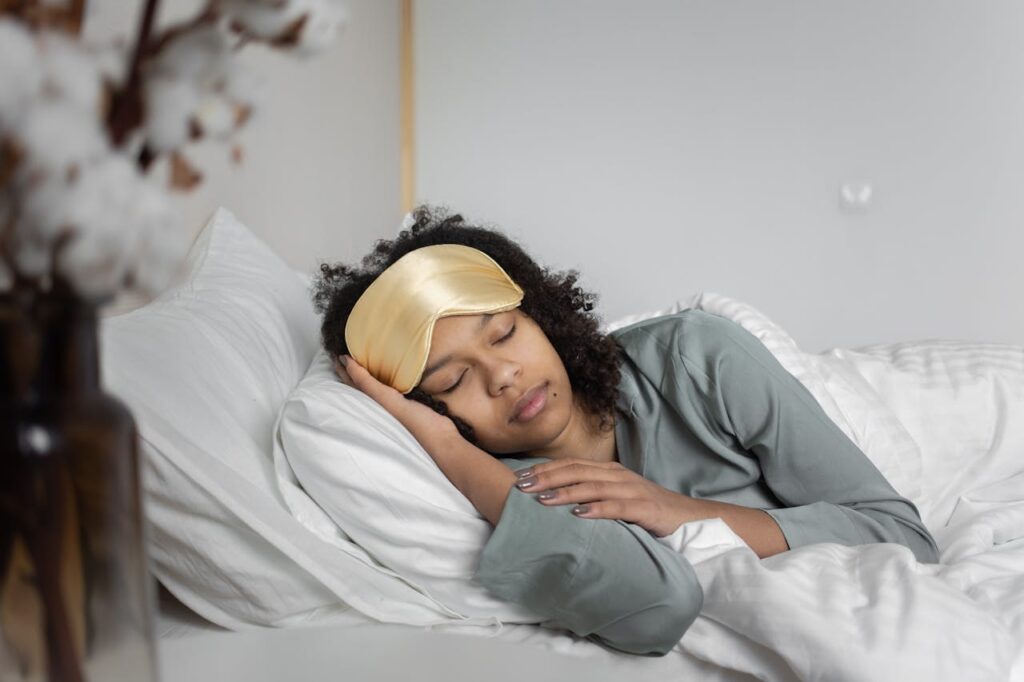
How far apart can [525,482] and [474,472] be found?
72mm

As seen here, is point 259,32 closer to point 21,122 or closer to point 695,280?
point 21,122

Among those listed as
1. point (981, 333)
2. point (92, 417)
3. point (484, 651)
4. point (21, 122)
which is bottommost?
point (981, 333)

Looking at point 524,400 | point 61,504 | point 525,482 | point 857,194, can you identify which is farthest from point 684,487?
point 857,194

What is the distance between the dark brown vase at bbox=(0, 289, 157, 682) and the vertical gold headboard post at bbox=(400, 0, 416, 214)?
253 cm

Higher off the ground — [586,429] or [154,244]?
[154,244]

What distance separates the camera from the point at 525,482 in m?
1.06

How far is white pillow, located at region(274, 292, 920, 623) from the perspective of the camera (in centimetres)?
102

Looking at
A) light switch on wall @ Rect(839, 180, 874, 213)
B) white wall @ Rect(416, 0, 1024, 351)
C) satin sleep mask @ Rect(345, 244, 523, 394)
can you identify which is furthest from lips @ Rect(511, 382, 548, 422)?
light switch on wall @ Rect(839, 180, 874, 213)

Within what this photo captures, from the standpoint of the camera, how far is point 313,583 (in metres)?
0.99

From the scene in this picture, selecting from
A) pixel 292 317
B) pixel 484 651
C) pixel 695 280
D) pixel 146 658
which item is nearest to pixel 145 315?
pixel 292 317

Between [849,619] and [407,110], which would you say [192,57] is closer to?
[849,619]

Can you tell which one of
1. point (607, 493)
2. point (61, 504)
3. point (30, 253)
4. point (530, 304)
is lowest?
point (607, 493)

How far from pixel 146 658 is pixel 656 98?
2.68 metres

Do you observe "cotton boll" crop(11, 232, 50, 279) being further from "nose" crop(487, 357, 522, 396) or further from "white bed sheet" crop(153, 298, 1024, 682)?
"nose" crop(487, 357, 522, 396)
